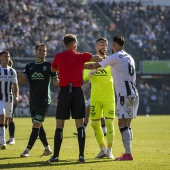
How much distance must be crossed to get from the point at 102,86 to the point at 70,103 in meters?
1.74

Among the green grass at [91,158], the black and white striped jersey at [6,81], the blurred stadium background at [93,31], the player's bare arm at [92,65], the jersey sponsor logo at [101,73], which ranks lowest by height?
the green grass at [91,158]

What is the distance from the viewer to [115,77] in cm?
1237

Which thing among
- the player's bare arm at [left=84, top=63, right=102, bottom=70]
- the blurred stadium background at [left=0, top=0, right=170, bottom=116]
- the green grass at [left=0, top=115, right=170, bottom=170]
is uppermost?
the blurred stadium background at [left=0, top=0, right=170, bottom=116]

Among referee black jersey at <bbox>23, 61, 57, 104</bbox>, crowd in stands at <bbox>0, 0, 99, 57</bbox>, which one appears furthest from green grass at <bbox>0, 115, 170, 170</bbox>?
crowd in stands at <bbox>0, 0, 99, 57</bbox>

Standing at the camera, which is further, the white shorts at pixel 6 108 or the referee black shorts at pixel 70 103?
the white shorts at pixel 6 108

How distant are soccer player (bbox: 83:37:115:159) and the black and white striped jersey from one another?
3448 millimetres

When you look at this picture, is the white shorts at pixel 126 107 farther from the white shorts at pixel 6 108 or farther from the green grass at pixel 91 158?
the white shorts at pixel 6 108

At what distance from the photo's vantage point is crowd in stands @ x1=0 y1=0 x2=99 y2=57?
43844 millimetres

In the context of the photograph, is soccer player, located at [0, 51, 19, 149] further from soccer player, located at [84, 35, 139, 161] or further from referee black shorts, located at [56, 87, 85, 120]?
soccer player, located at [84, 35, 139, 161]

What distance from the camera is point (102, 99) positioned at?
528 inches

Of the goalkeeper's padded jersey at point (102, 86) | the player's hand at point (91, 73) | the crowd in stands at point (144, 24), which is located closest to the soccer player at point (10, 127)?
the goalkeeper's padded jersey at point (102, 86)

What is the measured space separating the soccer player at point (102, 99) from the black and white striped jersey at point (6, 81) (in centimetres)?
345

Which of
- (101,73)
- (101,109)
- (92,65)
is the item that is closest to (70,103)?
(92,65)

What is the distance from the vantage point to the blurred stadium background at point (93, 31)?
44.1 metres
